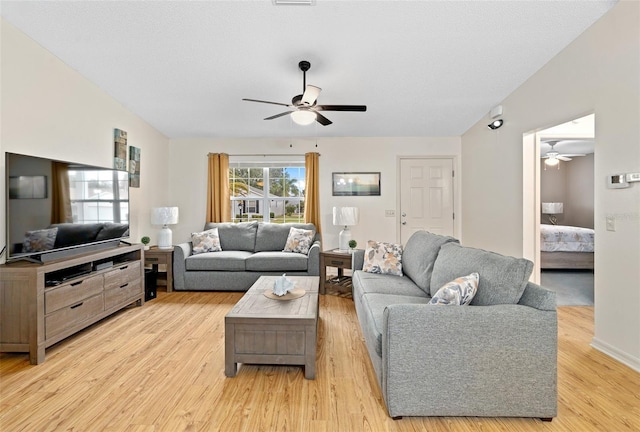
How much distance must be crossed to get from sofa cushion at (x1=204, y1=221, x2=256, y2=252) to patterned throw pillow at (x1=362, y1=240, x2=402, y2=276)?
2.05 m

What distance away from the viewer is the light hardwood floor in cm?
162

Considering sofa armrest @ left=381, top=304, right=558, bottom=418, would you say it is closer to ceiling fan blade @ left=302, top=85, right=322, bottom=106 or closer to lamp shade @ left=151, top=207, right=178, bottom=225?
ceiling fan blade @ left=302, top=85, right=322, bottom=106

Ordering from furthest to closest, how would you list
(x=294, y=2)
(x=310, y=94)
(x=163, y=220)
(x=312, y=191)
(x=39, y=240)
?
(x=312, y=191), (x=163, y=220), (x=310, y=94), (x=39, y=240), (x=294, y=2)

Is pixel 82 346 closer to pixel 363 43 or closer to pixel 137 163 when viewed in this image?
pixel 137 163

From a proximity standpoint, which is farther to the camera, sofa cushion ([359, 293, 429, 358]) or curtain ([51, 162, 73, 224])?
curtain ([51, 162, 73, 224])

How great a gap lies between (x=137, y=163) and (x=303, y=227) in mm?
2552

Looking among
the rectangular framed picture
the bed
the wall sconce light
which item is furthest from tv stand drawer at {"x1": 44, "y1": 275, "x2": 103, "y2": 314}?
the bed

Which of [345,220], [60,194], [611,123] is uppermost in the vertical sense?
[611,123]

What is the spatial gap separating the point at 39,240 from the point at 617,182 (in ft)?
14.9

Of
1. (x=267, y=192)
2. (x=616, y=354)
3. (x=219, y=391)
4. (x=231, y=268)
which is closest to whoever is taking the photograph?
(x=219, y=391)

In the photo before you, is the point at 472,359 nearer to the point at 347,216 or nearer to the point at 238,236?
the point at 347,216

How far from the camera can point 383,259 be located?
10.7ft

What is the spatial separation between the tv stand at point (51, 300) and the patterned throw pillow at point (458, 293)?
2769 mm

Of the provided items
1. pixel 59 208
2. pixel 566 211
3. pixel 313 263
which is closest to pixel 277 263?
pixel 313 263
